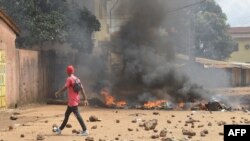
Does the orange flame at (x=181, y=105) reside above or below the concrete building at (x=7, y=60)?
below

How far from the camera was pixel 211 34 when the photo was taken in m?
45.4

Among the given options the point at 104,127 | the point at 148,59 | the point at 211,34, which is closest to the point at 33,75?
the point at 148,59

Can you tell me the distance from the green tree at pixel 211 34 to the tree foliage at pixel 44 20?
2231 centimetres

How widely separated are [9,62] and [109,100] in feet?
17.1

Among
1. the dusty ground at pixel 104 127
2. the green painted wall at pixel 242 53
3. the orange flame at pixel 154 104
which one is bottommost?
the dusty ground at pixel 104 127

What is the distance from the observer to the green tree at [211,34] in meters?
45.2

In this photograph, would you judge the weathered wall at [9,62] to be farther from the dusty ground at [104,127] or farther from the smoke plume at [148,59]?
the smoke plume at [148,59]

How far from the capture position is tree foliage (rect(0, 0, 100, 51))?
22.3m

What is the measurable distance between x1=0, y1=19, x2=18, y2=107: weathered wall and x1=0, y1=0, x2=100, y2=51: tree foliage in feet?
13.0

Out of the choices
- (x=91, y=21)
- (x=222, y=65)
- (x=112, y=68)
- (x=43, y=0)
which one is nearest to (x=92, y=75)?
(x=112, y=68)

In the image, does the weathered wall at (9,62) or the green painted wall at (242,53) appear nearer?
the weathered wall at (9,62)

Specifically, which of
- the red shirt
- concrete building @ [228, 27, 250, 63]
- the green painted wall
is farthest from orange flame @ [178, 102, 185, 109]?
the green painted wall

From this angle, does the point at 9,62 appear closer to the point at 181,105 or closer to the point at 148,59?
the point at 181,105

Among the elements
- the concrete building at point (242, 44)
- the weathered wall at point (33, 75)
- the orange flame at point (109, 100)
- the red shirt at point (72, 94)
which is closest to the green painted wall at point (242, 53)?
the concrete building at point (242, 44)
